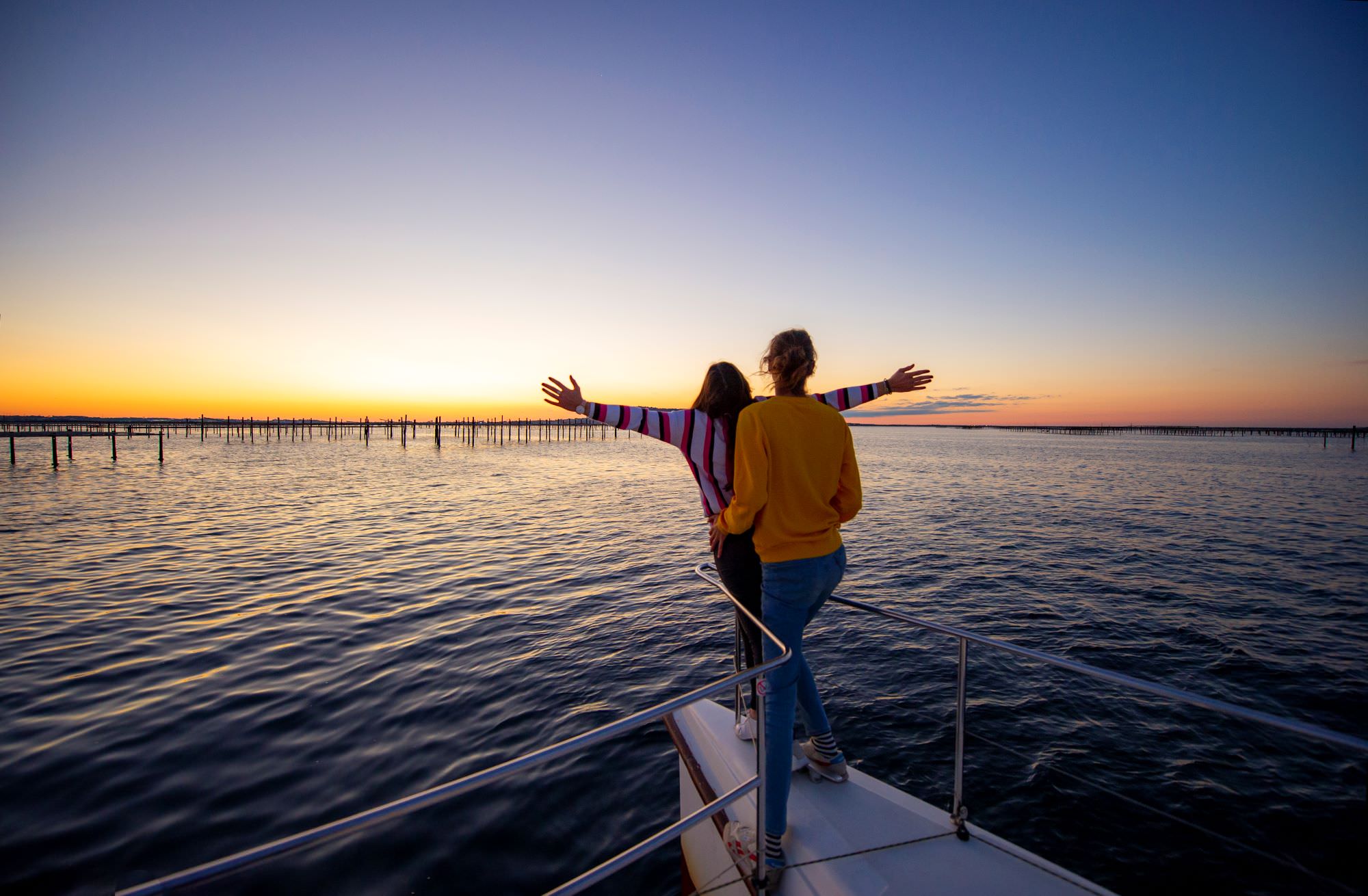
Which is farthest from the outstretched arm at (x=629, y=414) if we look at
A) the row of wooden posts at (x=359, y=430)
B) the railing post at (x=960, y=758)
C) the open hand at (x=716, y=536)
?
the row of wooden posts at (x=359, y=430)

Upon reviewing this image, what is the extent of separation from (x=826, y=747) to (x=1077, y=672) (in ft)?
3.98

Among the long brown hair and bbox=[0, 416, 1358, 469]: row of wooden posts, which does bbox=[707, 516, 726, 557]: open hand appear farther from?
bbox=[0, 416, 1358, 469]: row of wooden posts

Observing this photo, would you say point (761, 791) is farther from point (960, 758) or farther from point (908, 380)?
point (908, 380)

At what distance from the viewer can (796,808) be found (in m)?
2.63

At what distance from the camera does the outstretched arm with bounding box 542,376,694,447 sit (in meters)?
2.63

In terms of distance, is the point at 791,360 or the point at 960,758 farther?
the point at 960,758

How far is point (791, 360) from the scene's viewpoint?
239 centimetres

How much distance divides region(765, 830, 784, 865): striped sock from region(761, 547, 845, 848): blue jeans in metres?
0.03

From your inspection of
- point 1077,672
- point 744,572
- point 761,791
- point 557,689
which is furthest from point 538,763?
point 557,689

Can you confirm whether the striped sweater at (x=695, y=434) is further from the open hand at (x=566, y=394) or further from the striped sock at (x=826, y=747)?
the striped sock at (x=826, y=747)

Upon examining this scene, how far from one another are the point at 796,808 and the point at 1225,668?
7662mm

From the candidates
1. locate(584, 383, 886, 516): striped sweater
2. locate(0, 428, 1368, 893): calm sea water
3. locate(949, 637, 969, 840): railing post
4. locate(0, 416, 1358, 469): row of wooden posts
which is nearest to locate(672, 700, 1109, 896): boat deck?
locate(949, 637, 969, 840): railing post

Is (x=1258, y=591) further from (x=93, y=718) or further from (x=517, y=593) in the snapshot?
(x=93, y=718)

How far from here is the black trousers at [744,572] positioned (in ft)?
8.80
